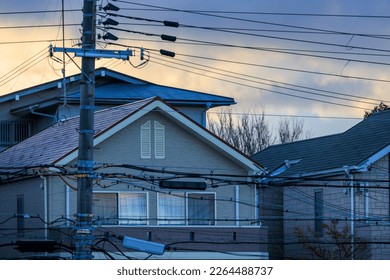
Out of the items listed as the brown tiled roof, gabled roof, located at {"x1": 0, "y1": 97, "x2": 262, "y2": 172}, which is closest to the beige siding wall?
gabled roof, located at {"x1": 0, "y1": 97, "x2": 262, "y2": 172}

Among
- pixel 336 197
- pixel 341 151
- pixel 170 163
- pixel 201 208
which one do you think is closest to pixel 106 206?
pixel 170 163

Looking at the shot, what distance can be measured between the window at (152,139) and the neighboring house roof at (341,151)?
7.03 metres

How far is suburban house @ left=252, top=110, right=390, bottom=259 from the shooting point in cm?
3850

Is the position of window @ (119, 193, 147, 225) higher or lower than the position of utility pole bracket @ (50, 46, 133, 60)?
lower

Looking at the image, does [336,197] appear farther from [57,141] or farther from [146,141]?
[57,141]

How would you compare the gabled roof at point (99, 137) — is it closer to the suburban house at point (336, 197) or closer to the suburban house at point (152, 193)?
the suburban house at point (152, 193)

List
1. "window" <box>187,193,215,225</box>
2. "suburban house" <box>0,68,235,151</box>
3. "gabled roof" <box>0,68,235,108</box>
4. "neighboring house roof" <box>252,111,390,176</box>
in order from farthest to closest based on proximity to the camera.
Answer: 1. "gabled roof" <box>0,68,235,108</box>
2. "suburban house" <box>0,68,235,151</box>
3. "neighboring house roof" <box>252,111,390,176</box>
4. "window" <box>187,193,215,225</box>

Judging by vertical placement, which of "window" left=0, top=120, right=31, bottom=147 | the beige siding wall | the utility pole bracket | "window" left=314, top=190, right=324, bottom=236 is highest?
the utility pole bracket

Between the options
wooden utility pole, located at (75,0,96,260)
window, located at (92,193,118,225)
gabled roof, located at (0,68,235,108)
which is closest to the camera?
wooden utility pole, located at (75,0,96,260)

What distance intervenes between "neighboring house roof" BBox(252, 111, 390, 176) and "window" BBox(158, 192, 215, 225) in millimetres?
5450

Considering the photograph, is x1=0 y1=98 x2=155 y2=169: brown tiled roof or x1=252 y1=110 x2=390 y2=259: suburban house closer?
x1=0 y1=98 x2=155 y2=169: brown tiled roof

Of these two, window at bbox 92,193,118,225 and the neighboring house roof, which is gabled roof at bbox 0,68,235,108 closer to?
the neighboring house roof

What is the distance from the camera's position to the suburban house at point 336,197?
3850 centimetres

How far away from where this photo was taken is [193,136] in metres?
37.3
